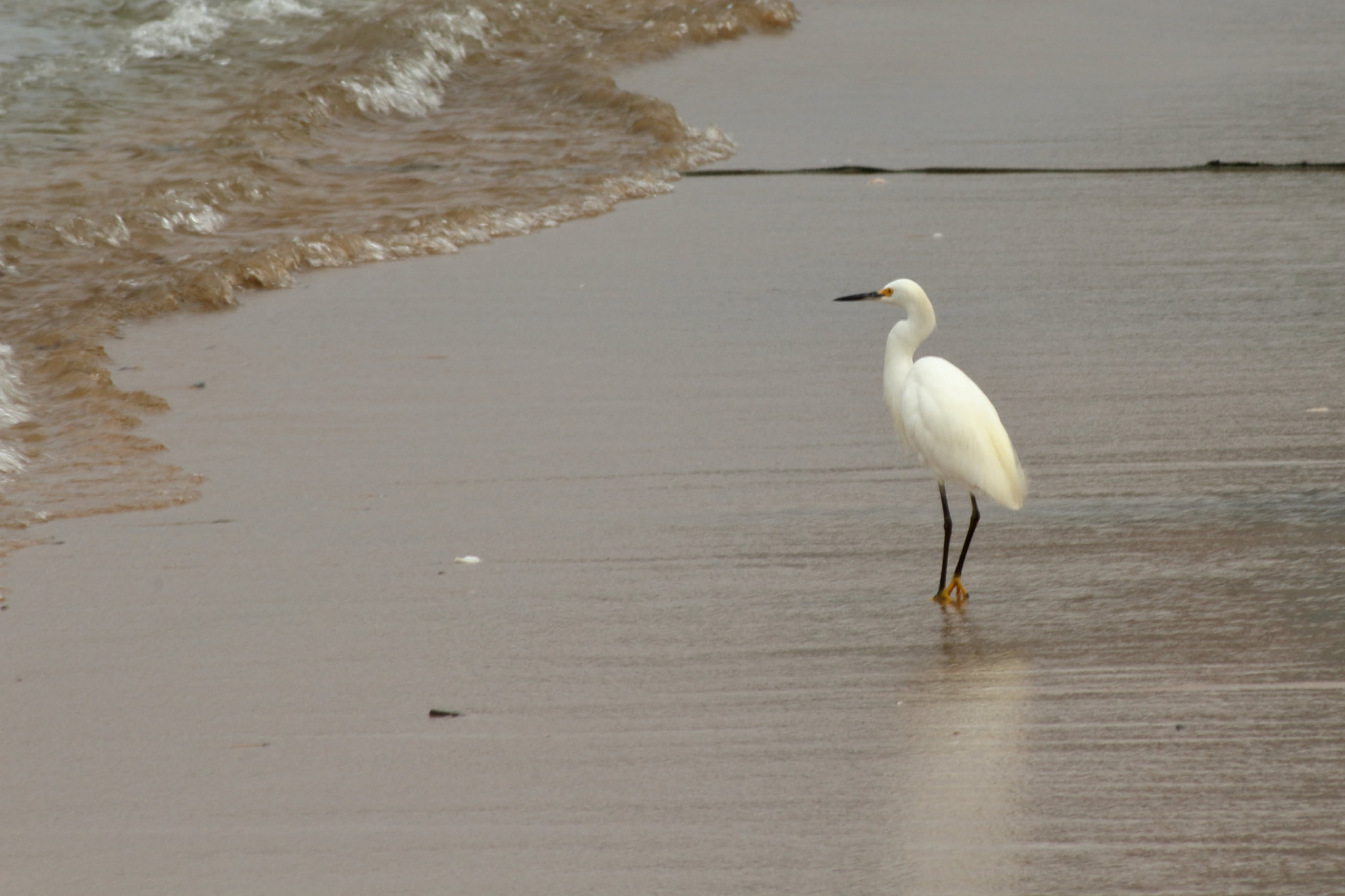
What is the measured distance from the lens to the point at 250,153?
8164mm

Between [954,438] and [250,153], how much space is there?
5641 mm

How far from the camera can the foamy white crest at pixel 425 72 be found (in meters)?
9.38

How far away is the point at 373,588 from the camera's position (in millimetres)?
3586

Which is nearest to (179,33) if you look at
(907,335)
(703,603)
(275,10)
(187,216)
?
(275,10)

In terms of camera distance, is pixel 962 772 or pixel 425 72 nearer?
pixel 962 772

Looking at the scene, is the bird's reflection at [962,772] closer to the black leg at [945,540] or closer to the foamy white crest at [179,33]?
the black leg at [945,540]

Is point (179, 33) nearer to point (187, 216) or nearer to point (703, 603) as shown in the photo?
point (187, 216)

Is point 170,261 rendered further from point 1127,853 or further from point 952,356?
point 1127,853

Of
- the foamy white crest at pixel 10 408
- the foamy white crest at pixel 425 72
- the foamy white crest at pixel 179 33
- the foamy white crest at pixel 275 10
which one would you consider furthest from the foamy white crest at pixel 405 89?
the foamy white crest at pixel 10 408

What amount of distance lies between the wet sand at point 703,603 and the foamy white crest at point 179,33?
20.2ft

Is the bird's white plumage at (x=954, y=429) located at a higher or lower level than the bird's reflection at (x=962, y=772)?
higher

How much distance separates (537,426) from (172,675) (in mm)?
1627

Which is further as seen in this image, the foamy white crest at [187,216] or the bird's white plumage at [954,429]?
the foamy white crest at [187,216]

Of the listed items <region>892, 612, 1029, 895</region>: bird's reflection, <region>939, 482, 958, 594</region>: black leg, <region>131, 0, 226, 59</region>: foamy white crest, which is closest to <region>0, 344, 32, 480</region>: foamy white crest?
<region>939, 482, 958, 594</region>: black leg
